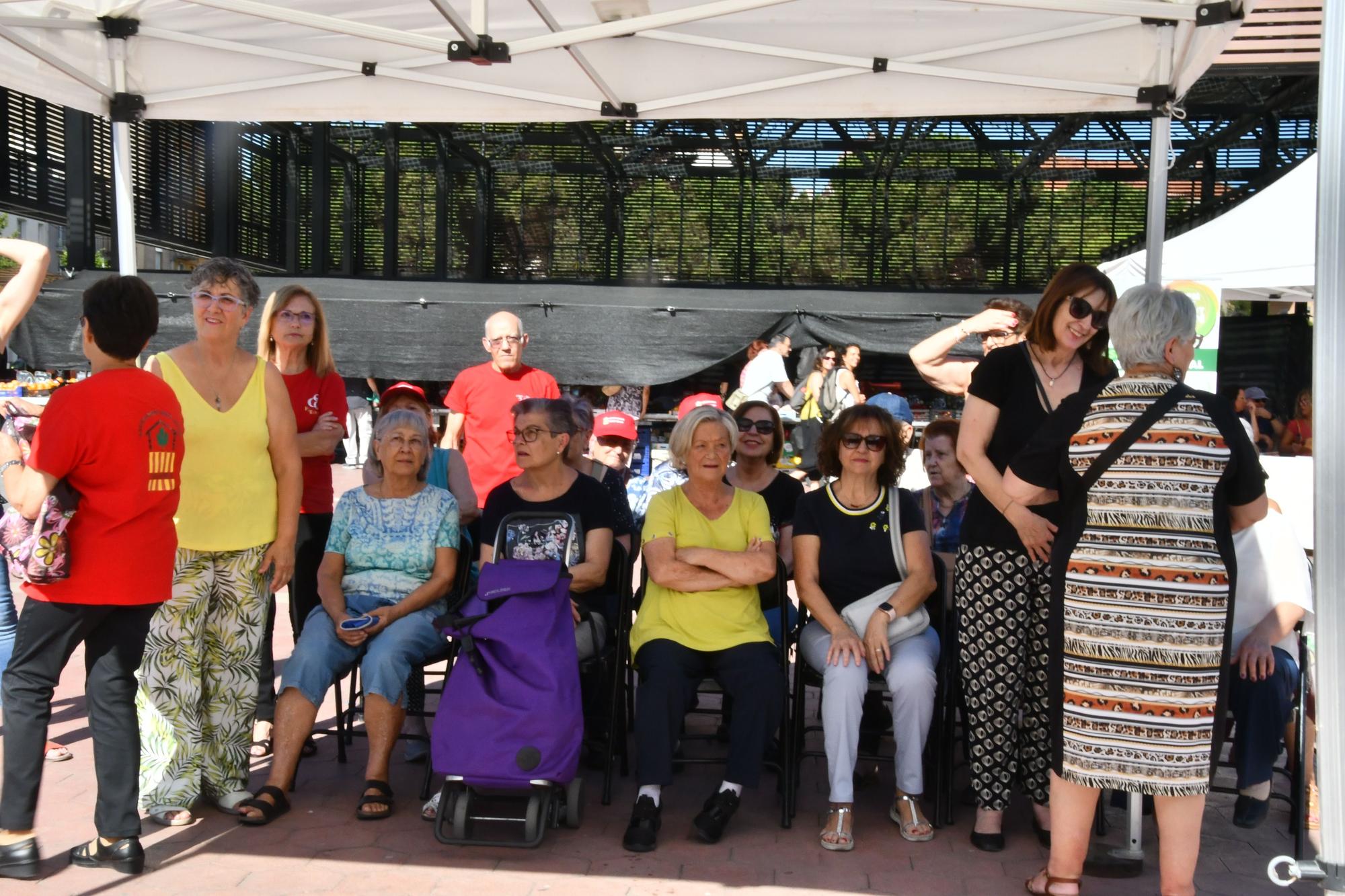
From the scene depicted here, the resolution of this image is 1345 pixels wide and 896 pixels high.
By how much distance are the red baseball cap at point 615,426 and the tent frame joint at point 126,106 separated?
7.35 feet

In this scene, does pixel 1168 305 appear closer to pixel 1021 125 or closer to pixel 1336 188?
pixel 1336 188

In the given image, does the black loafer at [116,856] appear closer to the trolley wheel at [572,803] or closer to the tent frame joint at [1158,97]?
the trolley wheel at [572,803]

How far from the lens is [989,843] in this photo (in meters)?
3.83

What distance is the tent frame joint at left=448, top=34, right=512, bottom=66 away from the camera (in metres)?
3.74

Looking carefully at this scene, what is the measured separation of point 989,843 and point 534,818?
4.71ft

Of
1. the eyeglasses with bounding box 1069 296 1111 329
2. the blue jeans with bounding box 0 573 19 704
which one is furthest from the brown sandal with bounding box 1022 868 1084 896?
the blue jeans with bounding box 0 573 19 704

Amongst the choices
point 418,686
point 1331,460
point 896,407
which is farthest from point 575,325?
point 1331,460

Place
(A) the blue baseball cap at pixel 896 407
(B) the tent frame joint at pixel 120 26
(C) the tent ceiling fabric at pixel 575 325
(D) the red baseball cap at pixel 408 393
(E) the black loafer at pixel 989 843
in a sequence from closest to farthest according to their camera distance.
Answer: (E) the black loafer at pixel 989 843 → (B) the tent frame joint at pixel 120 26 → (D) the red baseball cap at pixel 408 393 → (A) the blue baseball cap at pixel 896 407 → (C) the tent ceiling fabric at pixel 575 325

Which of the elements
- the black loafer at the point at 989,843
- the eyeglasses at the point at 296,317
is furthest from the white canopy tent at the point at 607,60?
the black loafer at the point at 989,843

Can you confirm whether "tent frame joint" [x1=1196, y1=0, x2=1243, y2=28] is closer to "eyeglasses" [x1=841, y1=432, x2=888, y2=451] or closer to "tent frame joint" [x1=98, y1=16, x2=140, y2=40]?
"eyeglasses" [x1=841, y1=432, x2=888, y2=451]

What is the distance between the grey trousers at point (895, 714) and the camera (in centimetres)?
393

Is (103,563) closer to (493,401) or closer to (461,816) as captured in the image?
(461,816)

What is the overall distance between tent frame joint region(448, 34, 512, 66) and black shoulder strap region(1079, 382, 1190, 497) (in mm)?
2164

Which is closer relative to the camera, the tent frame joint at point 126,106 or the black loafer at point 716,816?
A: the black loafer at point 716,816
